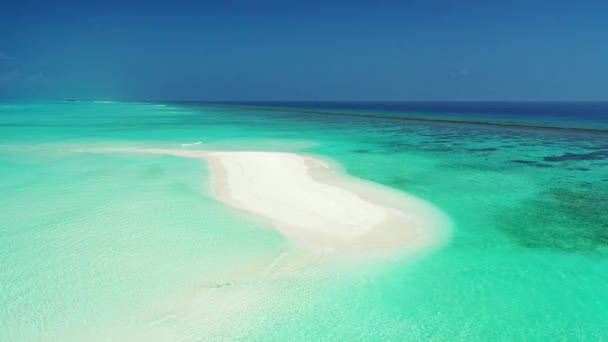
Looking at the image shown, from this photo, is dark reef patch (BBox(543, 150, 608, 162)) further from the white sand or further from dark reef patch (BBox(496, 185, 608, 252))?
the white sand

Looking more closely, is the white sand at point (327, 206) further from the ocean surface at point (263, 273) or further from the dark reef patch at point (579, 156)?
the dark reef patch at point (579, 156)

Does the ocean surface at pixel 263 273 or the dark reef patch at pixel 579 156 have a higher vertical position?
the dark reef patch at pixel 579 156

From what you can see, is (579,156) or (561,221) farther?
(579,156)

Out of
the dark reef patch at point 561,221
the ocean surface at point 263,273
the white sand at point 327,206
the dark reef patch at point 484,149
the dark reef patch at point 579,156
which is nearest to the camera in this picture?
the ocean surface at point 263,273

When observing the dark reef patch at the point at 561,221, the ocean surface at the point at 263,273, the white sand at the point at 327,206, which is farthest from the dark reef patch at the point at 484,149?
the white sand at the point at 327,206

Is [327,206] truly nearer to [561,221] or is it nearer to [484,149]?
[561,221]

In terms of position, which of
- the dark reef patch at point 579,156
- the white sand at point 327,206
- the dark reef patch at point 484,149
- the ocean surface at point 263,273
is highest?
the dark reef patch at point 579,156

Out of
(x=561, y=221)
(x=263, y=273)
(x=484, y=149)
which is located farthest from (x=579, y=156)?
(x=263, y=273)

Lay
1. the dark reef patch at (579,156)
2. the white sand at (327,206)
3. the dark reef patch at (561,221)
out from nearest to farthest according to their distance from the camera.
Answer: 1. the white sand at (327,206)
2. the dark reef patch at (561,221)
3. the dark reef patch at (579,156)
